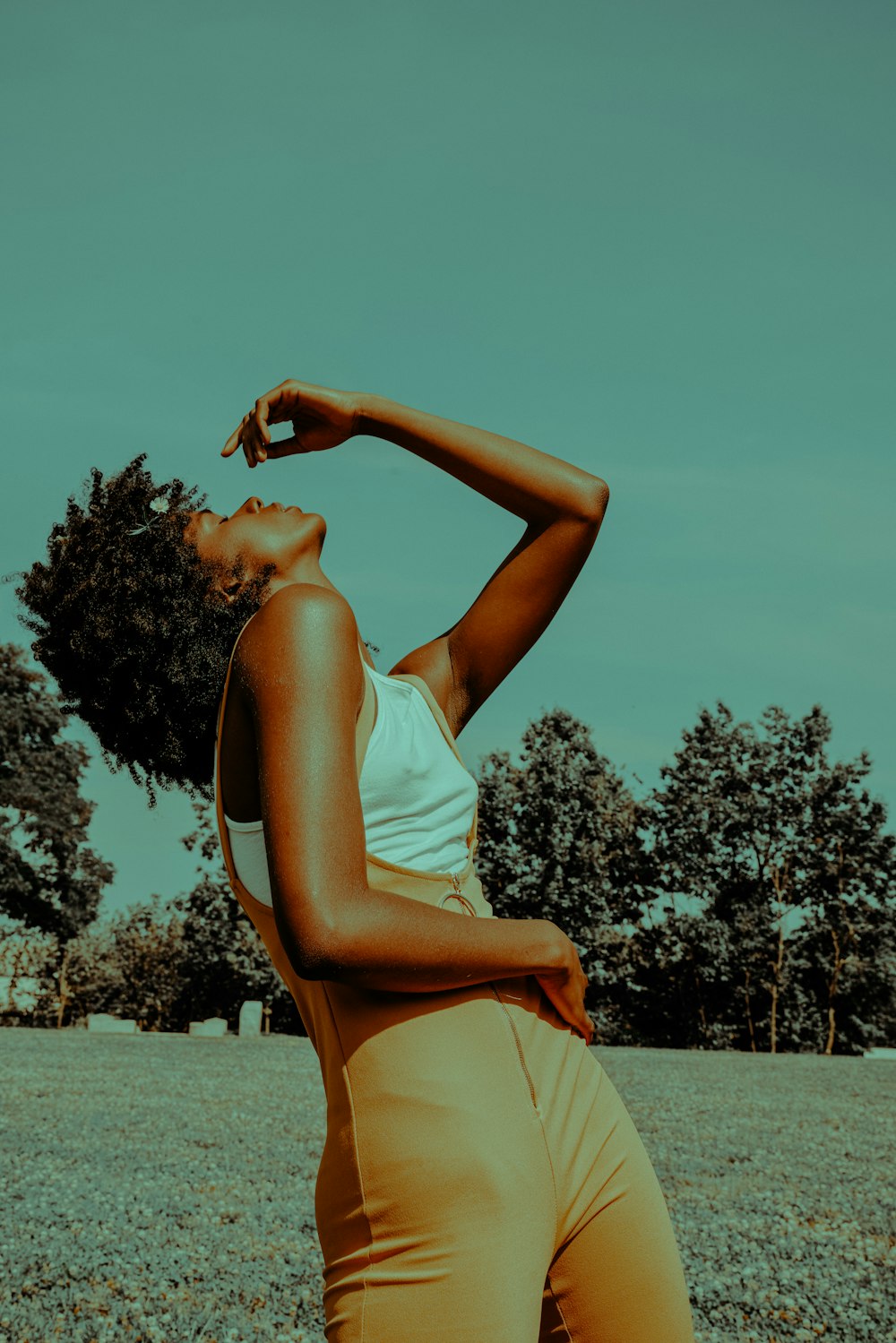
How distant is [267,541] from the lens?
219cm

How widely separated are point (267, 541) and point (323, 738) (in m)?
0.67

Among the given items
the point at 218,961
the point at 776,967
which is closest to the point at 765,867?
the point at 776,967

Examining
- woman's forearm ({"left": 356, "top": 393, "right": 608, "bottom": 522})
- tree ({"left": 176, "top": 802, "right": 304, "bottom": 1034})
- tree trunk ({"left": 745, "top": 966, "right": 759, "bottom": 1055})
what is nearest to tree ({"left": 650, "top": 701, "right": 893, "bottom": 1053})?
tree trunk ({"left": 745, "top": 966, "right": 759, "bottom": 1055})

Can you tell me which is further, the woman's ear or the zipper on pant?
the woman's ear

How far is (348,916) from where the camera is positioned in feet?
5.09

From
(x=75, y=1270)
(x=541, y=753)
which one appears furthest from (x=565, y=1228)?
(x=541, y=753)

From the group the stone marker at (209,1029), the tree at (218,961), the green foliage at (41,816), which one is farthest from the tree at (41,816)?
the stone marker at (209,1029)

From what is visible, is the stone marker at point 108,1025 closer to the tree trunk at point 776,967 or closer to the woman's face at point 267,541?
the tree trunk at point 776,967

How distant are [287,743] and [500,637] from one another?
0.89 meters

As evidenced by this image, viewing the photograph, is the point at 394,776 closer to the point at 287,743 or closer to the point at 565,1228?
the point at 287,743

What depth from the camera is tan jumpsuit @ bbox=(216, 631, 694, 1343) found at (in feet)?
4.96

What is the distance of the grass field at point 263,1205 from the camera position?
5.80 meters

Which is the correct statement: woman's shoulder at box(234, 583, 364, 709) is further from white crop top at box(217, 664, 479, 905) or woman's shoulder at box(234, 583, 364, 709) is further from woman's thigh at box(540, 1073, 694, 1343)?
woman's thigh at box(540, 1073, 694, 1343)

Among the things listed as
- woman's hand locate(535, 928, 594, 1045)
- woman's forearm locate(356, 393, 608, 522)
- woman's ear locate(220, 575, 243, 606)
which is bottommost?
woman's hand locate(535, 928, 594, 1045)
